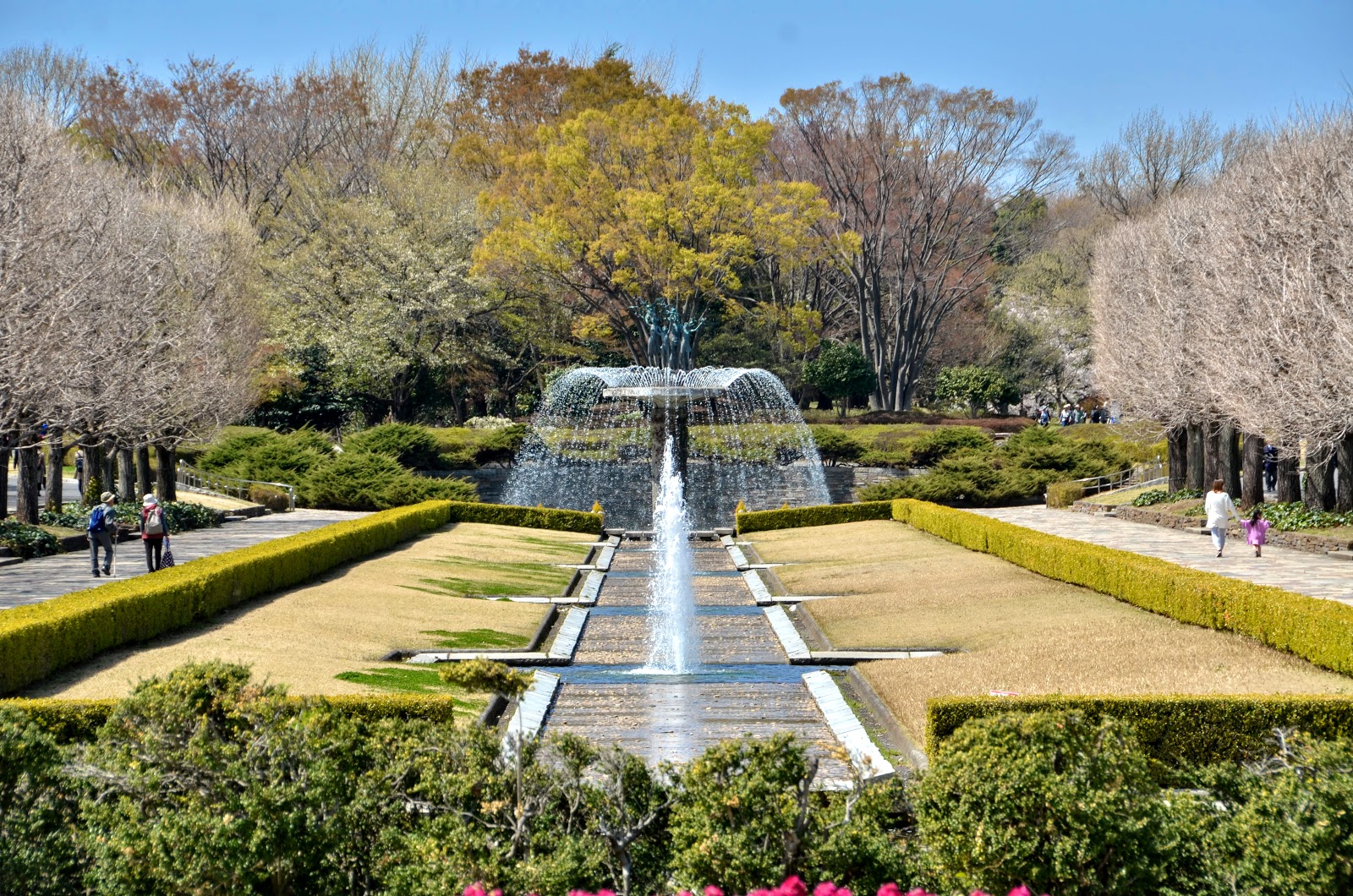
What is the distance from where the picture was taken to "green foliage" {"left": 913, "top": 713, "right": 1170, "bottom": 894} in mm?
6059

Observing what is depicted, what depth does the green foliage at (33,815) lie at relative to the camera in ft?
20.4

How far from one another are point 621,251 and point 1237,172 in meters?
22.3

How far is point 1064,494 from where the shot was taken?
3666 centimetres

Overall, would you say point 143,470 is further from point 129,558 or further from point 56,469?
point 129,558

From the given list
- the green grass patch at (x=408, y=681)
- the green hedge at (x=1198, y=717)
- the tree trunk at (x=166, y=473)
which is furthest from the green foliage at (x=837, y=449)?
the green hedge at (x=1198, y=717)

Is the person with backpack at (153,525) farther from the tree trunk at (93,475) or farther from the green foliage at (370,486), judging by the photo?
the green foliage at (370,486)

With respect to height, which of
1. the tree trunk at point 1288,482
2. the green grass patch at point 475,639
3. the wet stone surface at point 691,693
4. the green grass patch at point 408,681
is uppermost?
the tree trunk at point 1288,482

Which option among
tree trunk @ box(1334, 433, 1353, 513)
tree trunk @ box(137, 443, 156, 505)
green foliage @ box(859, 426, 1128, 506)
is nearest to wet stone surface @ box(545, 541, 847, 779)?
tree trunk @ box(1334, 433, 1353, 513)

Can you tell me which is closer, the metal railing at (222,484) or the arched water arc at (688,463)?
the metal railing at (222,484)

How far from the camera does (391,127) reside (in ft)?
207

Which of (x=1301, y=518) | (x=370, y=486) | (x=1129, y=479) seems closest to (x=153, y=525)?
(x=370, y=486)

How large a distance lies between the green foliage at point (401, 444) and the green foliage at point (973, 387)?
984 inches

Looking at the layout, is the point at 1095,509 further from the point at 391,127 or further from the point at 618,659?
the point at 391,127

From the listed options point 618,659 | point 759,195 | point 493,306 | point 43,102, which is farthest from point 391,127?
point 618,659
